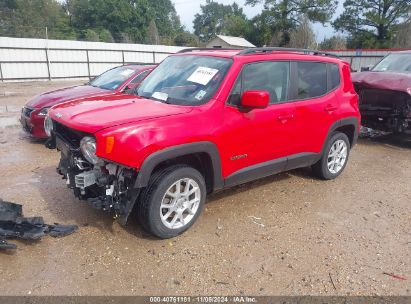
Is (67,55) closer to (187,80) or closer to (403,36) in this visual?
(187,80)

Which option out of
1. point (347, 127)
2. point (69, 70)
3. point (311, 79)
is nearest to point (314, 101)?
point (311, 79)

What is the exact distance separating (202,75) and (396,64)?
6.41 meters

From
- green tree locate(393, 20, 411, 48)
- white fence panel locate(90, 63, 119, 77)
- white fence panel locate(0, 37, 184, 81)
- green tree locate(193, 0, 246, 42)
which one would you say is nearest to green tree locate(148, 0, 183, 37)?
green tree locate(193, 0, 246, 42)

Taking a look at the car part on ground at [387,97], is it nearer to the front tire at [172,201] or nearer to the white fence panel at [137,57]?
the front tire at [172,201]

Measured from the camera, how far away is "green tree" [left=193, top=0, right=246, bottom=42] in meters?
103

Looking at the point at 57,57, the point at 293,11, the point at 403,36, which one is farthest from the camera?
the point at 293,11

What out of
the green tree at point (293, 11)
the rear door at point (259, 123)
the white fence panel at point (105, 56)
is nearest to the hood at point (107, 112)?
the rear door at point (259, 123)

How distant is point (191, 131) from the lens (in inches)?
134

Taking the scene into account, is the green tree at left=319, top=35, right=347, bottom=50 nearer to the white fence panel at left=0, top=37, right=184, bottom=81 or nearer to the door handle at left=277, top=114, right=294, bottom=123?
the white fence panel at left=0, top=37, right=184, bottom=81

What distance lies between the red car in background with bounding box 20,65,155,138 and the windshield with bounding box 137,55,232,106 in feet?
5.68

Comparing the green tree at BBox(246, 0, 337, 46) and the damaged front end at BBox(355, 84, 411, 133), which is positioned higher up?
the green tree at BBox(246, 0, 337, 46)

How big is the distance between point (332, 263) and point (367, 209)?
150cm

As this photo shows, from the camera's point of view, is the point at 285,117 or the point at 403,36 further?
the point at 403,36

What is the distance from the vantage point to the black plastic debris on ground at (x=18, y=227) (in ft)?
10.8
